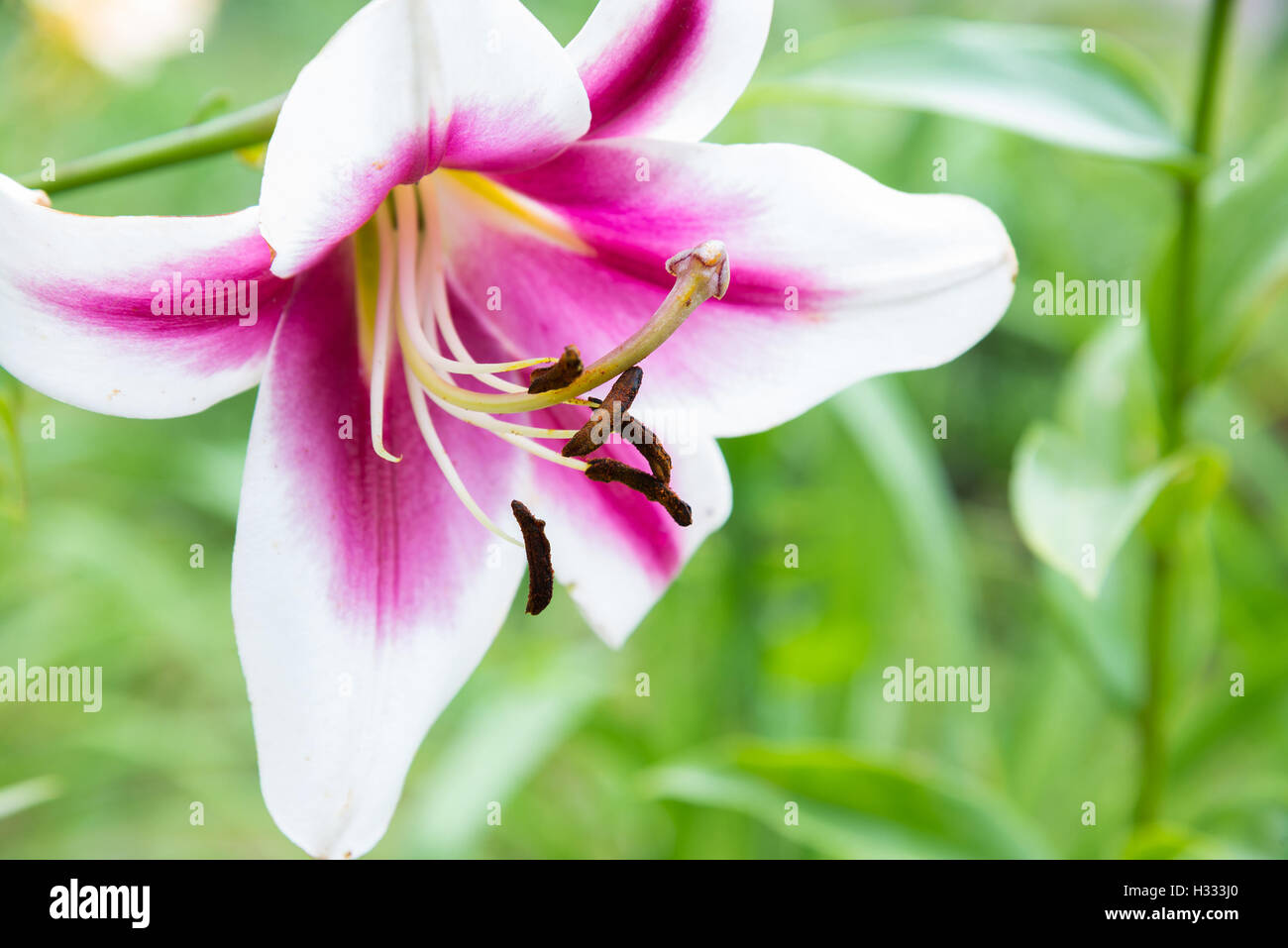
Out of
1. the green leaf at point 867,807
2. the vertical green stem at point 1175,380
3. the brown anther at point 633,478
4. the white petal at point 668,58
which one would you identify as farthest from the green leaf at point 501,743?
the white petal at point 668,58

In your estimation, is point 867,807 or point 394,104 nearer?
point 394,104

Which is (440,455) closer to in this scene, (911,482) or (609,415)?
(609,415)

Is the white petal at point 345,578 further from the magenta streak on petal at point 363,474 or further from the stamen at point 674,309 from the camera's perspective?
the stamen at point 674,309

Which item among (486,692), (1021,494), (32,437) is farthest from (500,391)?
(32,437)

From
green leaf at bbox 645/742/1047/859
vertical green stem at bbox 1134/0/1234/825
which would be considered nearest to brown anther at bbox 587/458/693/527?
green leaf at bbox 645/742/1047/859

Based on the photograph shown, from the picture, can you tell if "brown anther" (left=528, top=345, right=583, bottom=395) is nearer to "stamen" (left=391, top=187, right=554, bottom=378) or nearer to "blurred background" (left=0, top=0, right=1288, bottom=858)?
"stamen" (left=391, top=187, right=554, bottom=378)

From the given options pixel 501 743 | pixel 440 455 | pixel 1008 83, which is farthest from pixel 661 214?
pixel 501 743
